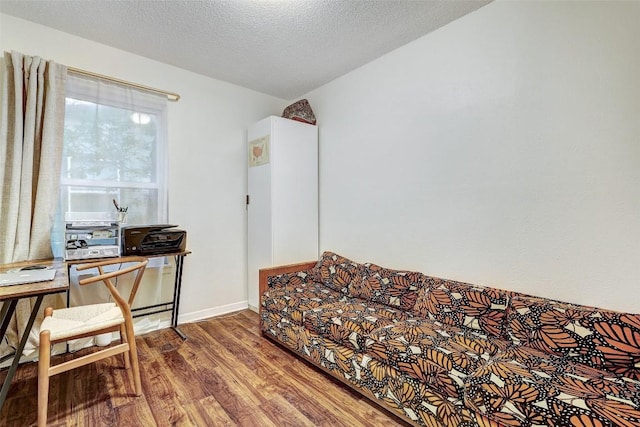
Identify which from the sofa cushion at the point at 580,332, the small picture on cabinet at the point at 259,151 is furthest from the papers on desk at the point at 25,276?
the sofa cushion at the point at 580,332

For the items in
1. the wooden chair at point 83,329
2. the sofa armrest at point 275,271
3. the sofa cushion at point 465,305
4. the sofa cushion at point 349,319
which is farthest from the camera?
the sofa armrest at point 275,271

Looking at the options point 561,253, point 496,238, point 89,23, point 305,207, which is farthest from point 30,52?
point 561,253

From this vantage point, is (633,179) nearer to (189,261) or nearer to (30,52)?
(189,261)

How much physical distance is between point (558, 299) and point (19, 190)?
361 centimetres

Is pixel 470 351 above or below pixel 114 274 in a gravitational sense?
below

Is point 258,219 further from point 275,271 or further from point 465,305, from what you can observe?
point 465,305

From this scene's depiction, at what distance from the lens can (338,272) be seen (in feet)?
8.84

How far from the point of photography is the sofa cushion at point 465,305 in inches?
68.6

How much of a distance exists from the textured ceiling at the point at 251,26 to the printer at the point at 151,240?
61.6 inches

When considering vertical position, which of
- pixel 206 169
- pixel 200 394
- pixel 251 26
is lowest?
pixel 200 394

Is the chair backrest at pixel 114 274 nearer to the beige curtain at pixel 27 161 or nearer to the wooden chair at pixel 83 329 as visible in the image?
the wooden chair at pixel 83 329

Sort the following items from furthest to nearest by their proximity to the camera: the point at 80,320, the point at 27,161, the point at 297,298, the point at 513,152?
the point at 297,298 → the point at 27,161 → the point at 513,152 → the point at 80,320

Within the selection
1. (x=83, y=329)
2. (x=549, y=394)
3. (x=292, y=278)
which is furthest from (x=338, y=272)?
(x=83, y=329)

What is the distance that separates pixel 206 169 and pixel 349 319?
2175 mm
